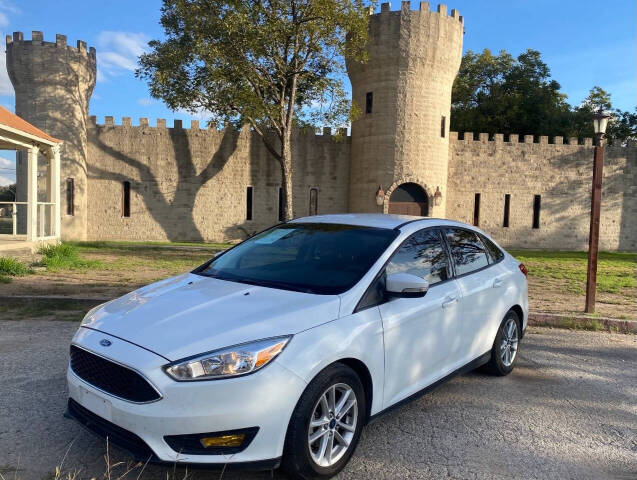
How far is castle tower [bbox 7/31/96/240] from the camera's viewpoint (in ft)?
70.3

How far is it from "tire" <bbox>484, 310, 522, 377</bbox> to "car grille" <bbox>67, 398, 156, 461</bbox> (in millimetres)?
3290

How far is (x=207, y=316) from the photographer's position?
280 centimetres

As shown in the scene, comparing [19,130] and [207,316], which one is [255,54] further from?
[207,316]

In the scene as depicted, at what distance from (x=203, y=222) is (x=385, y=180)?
30.7 feet

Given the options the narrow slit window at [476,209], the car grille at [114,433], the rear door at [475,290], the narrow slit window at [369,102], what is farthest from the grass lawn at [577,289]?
the narrow slit window at [369,102]

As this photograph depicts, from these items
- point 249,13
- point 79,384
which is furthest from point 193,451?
point 249,13

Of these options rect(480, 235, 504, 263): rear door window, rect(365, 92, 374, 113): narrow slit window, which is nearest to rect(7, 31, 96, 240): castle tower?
rect(365, 92, 374, 113): narrow slit window

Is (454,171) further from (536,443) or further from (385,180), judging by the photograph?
(536,443)

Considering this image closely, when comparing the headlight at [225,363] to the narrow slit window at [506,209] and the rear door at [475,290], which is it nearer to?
the rear door at [475,290]

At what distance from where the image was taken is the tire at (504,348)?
4566 millimetres

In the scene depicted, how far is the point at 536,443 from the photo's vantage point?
11.1ft

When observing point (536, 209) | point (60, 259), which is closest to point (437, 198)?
point (536, 209)

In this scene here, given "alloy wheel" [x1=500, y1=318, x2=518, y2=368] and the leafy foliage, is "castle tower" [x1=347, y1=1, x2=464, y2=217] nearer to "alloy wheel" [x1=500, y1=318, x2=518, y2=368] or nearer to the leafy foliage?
the leafy foliage

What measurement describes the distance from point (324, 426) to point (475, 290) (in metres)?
2.03
